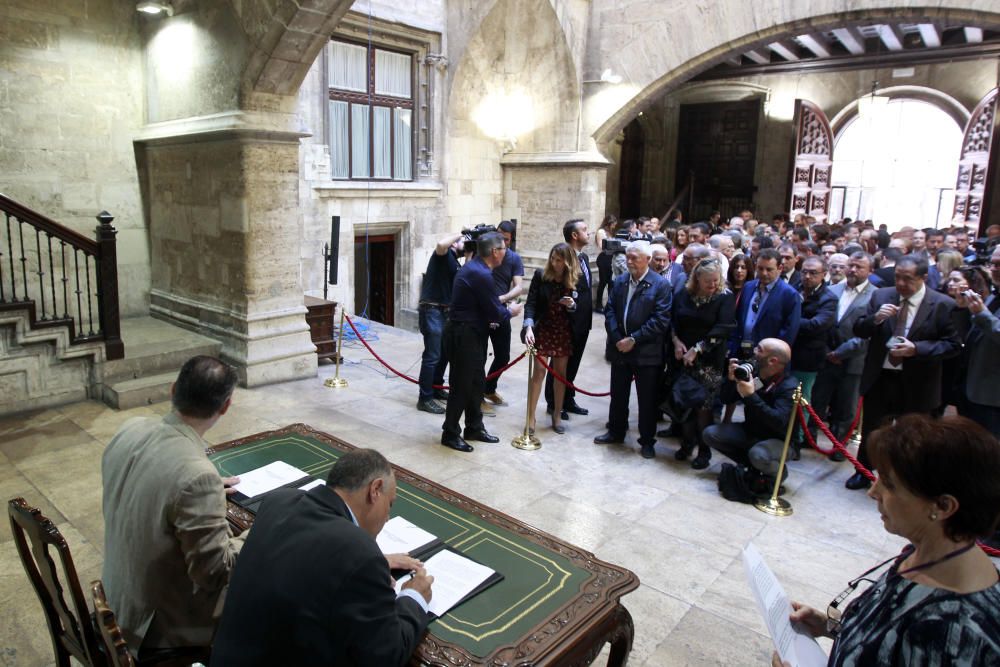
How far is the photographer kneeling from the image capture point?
13.6 feet

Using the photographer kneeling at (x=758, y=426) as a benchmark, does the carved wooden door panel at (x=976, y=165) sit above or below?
above

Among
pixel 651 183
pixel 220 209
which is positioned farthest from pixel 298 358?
pixel 651 183

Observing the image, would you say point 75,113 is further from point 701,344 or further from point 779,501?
point 779,501

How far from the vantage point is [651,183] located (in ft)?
53.1

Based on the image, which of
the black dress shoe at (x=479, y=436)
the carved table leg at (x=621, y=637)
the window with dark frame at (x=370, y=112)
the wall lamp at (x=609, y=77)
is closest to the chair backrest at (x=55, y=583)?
the carved table leg at (x=621, y=637)

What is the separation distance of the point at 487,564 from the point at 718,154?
14.9 meters

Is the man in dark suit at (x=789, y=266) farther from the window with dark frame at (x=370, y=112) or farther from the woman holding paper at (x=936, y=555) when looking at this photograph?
the window with dark frame at (x=370, y=112)

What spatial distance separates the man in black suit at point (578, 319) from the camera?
18.1ft

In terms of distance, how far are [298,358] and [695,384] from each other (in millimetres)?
3790

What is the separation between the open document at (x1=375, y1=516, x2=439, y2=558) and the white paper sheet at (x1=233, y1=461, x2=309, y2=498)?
60 centimetres

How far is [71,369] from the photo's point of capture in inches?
228

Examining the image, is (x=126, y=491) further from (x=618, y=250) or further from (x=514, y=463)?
(x=618, y=250)

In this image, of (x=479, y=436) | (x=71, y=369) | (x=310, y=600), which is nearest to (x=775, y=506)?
(x=479, y=436)

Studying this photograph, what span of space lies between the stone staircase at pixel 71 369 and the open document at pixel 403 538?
13.7 ft
